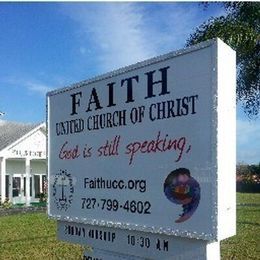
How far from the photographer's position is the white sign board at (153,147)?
340 cm

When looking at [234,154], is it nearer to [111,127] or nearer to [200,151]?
[200,151]

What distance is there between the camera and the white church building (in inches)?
1198

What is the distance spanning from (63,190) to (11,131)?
2992cm

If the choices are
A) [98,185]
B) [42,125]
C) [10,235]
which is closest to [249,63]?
[10,235]

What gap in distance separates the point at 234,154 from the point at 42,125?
3028cm

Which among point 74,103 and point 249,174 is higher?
point 74,103

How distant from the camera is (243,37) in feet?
39.3

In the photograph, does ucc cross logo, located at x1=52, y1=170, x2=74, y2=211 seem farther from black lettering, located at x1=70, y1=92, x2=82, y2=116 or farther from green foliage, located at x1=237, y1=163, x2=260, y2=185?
green foliage, located at x1=237, y1=163, x2=260, y2=185

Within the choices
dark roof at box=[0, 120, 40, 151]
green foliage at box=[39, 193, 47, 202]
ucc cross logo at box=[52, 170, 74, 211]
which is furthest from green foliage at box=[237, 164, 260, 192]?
ucc cross logo at box=[52, 170, 74, 211]

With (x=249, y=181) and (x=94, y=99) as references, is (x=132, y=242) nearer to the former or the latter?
(x=94, y=99)

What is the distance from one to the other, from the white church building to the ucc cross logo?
83.5 feet

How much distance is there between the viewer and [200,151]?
11.3 feet

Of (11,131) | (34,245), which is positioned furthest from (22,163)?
(34,245)

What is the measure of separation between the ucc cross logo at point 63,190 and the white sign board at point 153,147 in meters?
0.01
